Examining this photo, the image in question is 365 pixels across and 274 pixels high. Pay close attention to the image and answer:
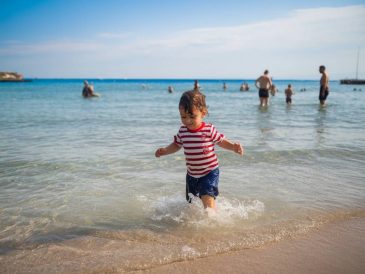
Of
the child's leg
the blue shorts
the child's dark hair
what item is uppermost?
the child's dark hair

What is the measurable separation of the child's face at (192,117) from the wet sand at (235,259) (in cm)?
132

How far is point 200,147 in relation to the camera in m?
3.37

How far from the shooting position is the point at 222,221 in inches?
131

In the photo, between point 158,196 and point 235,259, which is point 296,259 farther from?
point 158,196

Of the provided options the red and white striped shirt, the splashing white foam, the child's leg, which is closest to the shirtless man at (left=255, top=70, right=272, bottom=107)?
the splashing white foam

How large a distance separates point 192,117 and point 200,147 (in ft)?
1.11

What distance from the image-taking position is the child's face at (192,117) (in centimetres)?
324

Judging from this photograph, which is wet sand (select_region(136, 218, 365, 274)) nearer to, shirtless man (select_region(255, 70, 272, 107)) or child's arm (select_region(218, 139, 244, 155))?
child's arm (select_region(218, 139, 244, 155))

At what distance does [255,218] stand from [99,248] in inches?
64.0

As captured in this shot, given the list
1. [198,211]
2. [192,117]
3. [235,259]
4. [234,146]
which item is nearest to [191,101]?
[192,117]

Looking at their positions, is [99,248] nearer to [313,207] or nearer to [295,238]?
[295,238]

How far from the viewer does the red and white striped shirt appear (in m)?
3.38

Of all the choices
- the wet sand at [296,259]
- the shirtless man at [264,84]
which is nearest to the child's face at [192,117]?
the wet sand at [296,259]

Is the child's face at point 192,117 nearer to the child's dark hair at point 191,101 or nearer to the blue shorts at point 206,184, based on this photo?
the child's dark hair at point 191,101
